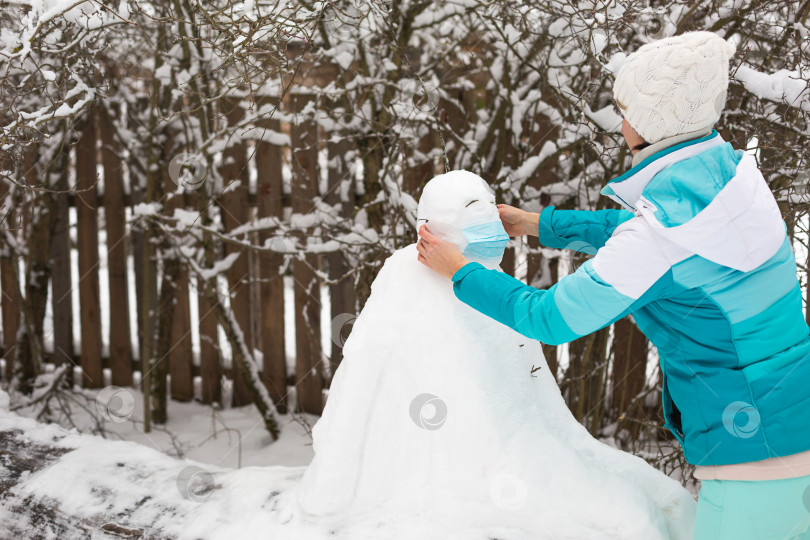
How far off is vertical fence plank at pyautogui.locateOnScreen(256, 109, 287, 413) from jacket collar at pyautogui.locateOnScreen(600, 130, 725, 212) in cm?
265

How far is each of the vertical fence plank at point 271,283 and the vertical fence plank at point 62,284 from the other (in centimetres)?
135

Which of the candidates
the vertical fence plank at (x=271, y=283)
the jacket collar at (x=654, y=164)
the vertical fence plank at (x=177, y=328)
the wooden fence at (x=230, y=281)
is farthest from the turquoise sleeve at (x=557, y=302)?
the vertical fence plank at (x=177, y=328)

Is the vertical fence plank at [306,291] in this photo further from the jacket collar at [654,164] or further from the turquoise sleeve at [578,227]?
the jacket collar at [654,164]

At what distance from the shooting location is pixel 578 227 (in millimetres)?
1972

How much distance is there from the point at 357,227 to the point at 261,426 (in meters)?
1.57

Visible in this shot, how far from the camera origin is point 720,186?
139 centimetres

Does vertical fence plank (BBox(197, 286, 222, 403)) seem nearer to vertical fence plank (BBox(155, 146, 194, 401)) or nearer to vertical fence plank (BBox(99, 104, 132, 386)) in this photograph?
vertical fence plank (BBox(155, 146, 194, 401))

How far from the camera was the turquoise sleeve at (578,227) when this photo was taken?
1.96m

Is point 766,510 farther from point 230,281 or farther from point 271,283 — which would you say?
point 230,281

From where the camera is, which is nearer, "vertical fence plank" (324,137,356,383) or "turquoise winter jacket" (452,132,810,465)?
"turquoise winter jacket" (452,132,810,465)

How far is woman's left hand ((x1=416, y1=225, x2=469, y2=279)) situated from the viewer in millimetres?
1702

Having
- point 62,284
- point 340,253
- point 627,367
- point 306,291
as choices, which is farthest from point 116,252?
point 627,367

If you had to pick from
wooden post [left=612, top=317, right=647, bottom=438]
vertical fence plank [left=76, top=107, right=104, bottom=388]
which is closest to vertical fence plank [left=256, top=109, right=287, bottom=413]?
vertical fence plank [left=76, top=107, right=104, bottom=388]

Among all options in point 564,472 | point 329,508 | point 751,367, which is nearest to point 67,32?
point 329,508
